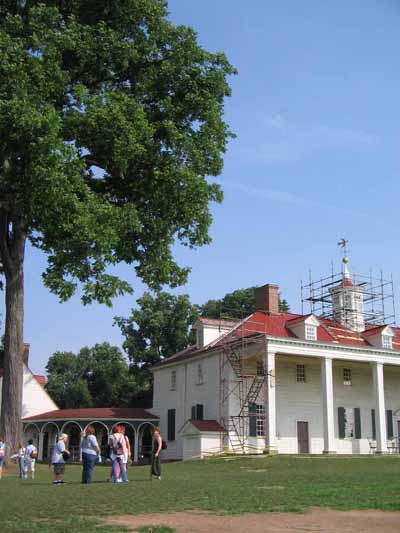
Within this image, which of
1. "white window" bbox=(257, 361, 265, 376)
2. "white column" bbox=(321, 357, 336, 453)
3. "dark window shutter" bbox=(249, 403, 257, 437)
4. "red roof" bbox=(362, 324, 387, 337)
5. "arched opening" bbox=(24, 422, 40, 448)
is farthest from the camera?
"arched opening" bbox=(24, 422, 40, 448)

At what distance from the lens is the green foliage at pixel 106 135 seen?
21062mm

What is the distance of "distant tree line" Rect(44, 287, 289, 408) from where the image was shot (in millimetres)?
57844

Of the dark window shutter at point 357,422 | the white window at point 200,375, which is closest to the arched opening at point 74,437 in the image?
the white window at point 200,375

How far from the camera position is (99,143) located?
2286 centimetres

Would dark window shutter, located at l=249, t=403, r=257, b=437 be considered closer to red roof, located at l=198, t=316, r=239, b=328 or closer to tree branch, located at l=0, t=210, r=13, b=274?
red roof, located at l=198, t=316, r=239, b=328

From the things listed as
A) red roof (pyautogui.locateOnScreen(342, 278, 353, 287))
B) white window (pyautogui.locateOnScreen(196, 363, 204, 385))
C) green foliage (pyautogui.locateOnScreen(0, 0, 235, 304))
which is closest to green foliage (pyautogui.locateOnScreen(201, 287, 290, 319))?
red roof (pyautogui.locateOnScreen(342, 278, 353, 287))

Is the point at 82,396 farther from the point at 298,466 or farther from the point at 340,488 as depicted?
the point at 340,488

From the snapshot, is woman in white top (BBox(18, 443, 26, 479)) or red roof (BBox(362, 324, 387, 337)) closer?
woman in white top (BBox(18, 443, 26, 479))

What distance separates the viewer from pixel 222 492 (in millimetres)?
13844

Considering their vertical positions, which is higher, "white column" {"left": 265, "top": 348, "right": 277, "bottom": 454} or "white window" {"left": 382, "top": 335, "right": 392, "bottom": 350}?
"white window" {"left": 382, "top": 335, "right": 392, "bottom": 350}

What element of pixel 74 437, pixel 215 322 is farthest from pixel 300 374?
pixel 74 437

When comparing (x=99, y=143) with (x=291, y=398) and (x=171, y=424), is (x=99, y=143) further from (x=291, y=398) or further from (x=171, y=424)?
(x=171, y=424)

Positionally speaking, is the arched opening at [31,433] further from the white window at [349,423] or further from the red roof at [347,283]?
the red roof at [347,283]

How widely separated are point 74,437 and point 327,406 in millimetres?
18657
